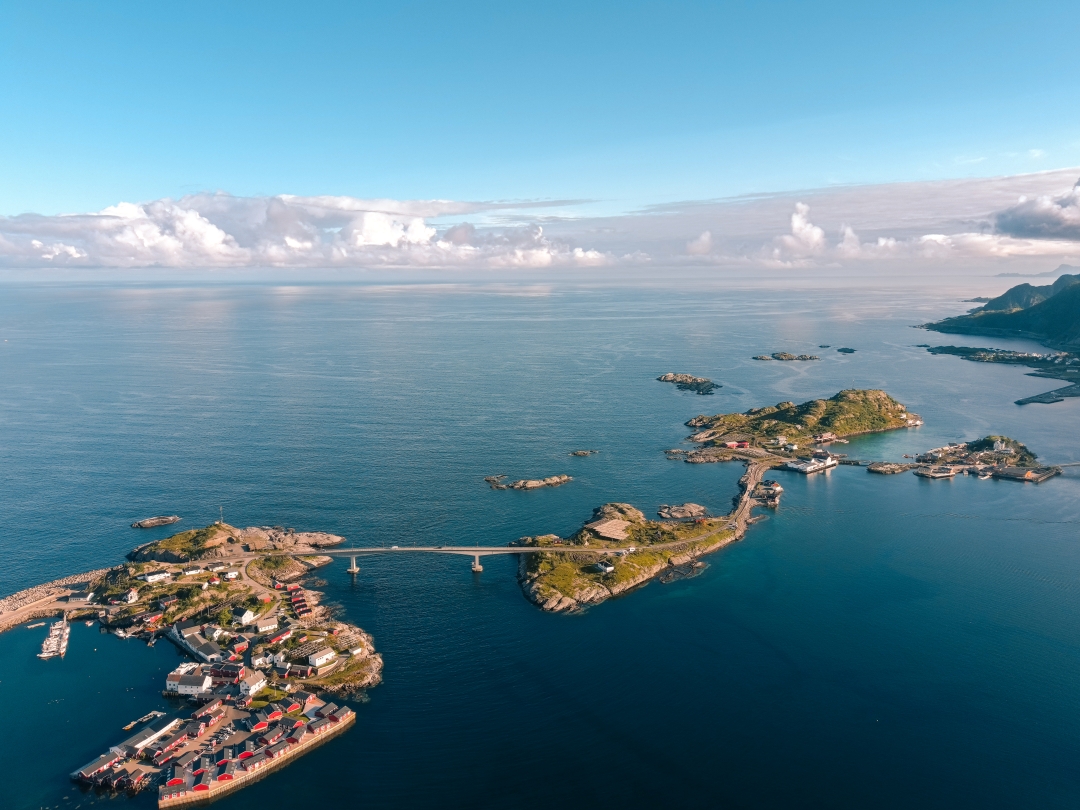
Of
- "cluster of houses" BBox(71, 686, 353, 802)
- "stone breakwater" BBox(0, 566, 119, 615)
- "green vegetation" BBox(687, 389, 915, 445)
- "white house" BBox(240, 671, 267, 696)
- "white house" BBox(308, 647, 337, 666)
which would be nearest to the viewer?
"cluster of houses" BBox(71, 686, 353, 802)

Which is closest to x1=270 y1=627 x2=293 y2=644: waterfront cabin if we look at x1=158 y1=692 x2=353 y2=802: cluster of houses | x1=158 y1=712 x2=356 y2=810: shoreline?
x1=158 y1=692 x2=353 y2=802: cluster of houses

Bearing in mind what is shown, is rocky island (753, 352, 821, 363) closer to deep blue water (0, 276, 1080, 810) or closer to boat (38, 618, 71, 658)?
deep blue water (0, 276, 1080, 810)

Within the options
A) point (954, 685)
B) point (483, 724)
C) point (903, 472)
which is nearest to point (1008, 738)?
point (954, 685)

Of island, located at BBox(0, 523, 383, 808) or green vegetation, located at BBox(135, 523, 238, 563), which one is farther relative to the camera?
green vegetation, located at BBox(135, 523, 238, 563)

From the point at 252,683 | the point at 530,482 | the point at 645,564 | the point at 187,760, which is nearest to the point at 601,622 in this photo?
the point at 645,564

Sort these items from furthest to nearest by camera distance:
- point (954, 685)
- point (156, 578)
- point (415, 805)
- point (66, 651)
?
point (156, 578) < point (66, 651) < point (954, 685) < point (415, 805)

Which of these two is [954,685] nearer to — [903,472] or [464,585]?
[464,585]

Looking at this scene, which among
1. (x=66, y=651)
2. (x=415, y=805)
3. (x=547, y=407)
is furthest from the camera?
(x=547, y=407)
